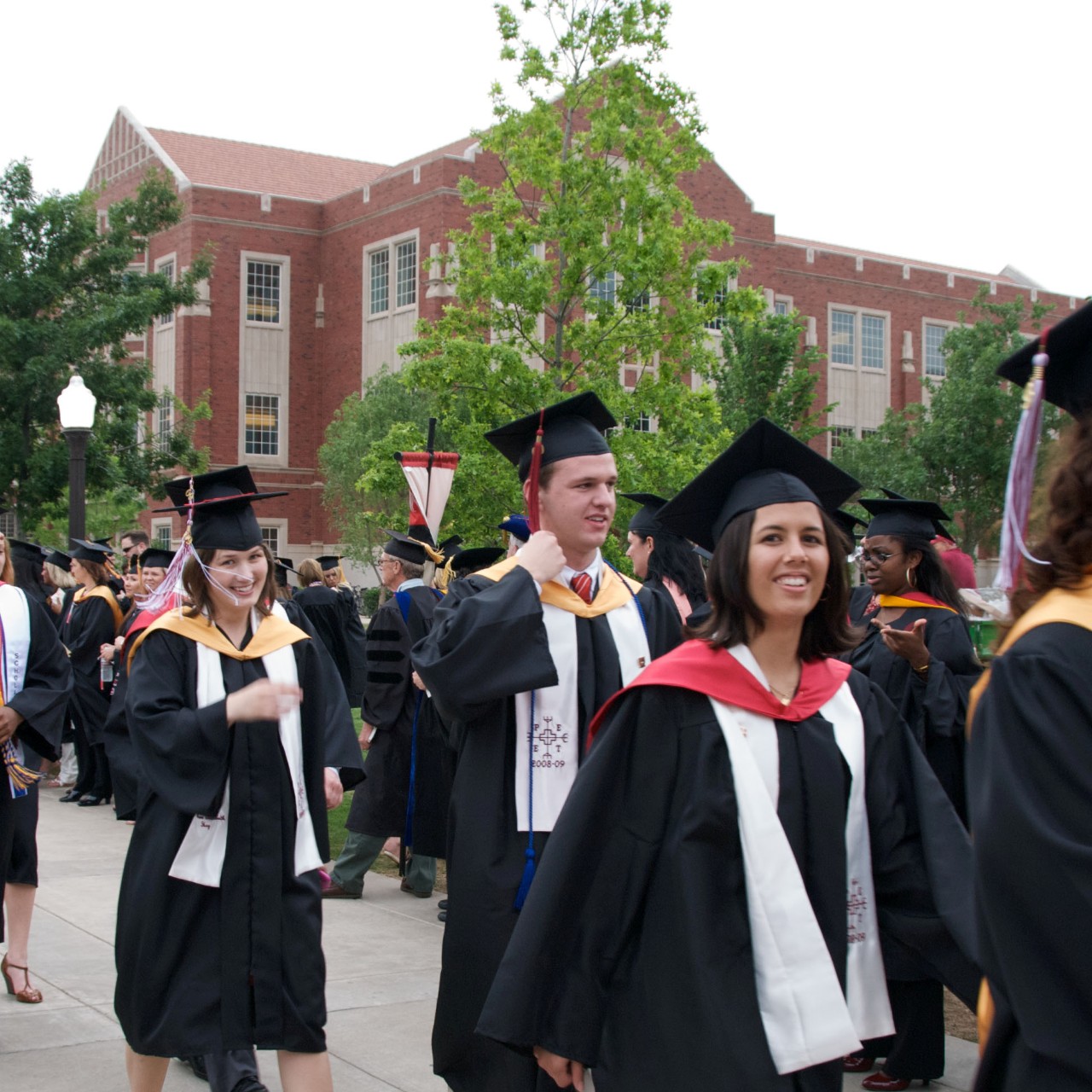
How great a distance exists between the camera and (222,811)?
4008 millimetres

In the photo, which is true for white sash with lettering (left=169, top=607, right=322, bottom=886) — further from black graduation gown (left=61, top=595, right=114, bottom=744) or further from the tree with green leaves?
the tree with green leaves

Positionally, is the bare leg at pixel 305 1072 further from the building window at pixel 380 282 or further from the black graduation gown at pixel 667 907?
the building window at pixel 380 282

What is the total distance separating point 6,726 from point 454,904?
246 cm

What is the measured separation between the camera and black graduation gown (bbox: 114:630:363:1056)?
3895mm

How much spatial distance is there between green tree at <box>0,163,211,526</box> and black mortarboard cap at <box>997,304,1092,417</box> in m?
17.8

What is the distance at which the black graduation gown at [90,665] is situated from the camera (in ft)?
38.4

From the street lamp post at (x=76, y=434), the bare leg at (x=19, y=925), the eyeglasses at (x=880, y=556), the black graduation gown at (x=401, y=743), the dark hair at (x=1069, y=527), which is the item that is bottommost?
the bare leg at (x=19, y=925)

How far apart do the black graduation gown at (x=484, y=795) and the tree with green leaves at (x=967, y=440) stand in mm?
26675

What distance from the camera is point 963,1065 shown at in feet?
16.1

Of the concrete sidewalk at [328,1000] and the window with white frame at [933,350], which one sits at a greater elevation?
the window with white frame at [933,350]

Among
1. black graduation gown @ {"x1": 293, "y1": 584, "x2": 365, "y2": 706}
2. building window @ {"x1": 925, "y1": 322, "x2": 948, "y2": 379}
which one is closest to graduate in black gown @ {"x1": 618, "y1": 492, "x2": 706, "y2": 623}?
black graduation gown @ {"x1": 293, "y1": 584, "x2": 365, "y2": 706}

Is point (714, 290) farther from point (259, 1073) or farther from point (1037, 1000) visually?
point (1037, 1000)

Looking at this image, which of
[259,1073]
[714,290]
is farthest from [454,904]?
[714,290]

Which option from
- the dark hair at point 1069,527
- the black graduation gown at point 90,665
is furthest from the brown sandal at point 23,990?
the black graduation gown at point 90,665
